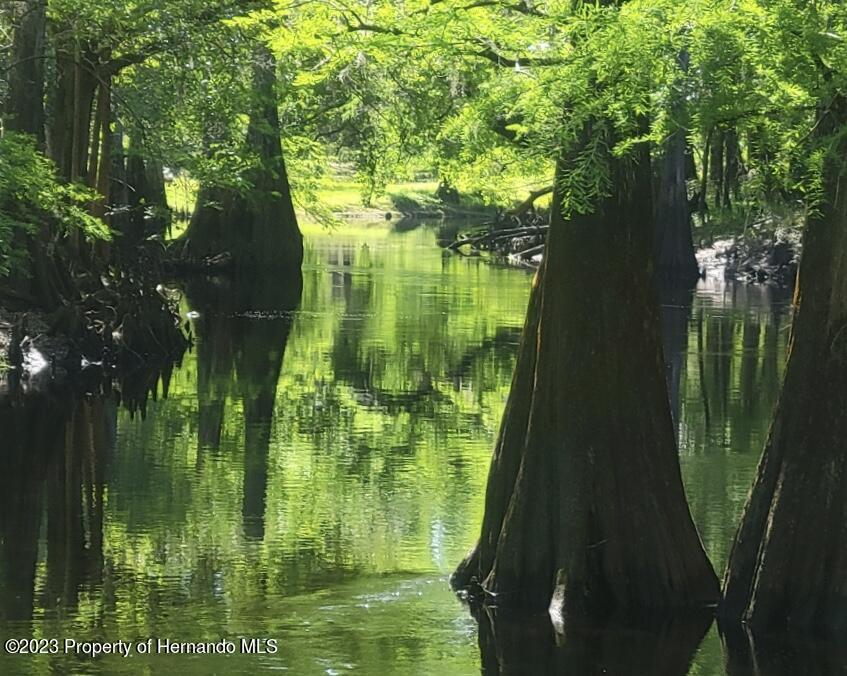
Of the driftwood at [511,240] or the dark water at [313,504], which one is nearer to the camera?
the dark water at [313,504]

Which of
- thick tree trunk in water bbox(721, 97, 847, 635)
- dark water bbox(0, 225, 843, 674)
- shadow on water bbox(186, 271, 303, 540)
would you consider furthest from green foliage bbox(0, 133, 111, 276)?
thick tree trunk in water bbox(721, 97, 847, 635)

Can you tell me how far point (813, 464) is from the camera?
9133 mm

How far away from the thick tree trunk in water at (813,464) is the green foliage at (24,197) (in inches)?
363

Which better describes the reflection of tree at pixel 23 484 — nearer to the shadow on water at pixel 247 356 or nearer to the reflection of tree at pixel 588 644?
the shadow on water at pixel 247 356

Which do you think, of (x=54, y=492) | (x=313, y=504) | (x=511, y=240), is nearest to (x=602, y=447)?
(x=313, y=504)

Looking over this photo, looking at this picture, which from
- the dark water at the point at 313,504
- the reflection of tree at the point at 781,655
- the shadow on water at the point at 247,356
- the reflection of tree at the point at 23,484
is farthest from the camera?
Result: the shadow on water at the point at 247,356

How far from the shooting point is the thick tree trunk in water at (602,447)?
9.72m

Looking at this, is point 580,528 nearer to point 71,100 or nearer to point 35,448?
point 35,448

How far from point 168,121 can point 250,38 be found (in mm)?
3793

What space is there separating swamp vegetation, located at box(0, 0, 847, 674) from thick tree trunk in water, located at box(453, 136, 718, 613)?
19mm

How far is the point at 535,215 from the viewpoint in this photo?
174 ft

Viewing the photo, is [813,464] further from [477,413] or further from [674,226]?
[674,226]

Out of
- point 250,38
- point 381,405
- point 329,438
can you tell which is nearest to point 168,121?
point 250,38

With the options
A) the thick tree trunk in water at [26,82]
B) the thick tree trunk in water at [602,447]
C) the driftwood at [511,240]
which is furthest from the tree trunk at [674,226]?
the thick tree trunk in water at [602,447]
